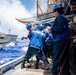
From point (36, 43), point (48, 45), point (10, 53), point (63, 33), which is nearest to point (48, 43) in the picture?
point (48, 45)

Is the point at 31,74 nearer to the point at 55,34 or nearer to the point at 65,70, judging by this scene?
the point at 65,70

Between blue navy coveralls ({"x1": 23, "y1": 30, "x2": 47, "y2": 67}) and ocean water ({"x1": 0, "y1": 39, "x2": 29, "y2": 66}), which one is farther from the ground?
blue navy coveralls ({"x1": 23, "y1": 30, "x2": 47, "y2": 67})

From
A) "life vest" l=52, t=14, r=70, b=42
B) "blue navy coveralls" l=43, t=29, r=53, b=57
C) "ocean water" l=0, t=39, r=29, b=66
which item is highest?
"life vest" l=52, t=14, r=70, b=42

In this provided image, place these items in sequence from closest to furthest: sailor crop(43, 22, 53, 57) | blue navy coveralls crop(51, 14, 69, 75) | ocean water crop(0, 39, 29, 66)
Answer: blue navy coveralls crop(51, 14, 69, 75) < sailor crop(43, 22, 53, 57) < ocean water crop(0, 39, 29, 66)

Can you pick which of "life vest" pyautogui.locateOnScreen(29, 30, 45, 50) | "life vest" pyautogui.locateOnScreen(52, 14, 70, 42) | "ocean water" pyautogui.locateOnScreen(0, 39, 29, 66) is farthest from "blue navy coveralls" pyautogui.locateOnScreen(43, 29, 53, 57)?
"life vest" pyautogui.locateOnScreen(52, 14, 70, 42)

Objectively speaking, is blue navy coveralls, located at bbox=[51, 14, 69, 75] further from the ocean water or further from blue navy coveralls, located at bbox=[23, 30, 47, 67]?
the ocean water

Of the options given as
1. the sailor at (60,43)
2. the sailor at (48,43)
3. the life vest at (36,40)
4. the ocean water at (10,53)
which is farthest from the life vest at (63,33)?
the ocean water at (10,53)

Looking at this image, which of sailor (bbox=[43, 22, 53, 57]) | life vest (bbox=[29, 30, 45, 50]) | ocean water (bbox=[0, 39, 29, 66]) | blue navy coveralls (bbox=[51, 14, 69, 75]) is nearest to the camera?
blue navy coveralls (bbox=[51, 14, 69, 75])

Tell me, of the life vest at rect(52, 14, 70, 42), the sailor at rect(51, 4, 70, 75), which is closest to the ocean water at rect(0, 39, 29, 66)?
the sailor at rect(51, 4, 70, 75)

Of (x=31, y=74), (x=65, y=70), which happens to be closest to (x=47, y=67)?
(x=31, y=74)

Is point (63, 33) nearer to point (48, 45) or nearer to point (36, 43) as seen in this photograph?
point (36, 43)

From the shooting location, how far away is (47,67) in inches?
253

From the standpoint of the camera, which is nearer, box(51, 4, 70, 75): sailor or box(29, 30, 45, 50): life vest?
box(51, 4, 70, 75): sailor

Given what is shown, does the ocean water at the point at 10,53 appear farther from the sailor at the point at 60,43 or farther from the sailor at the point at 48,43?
the sailor at the point at 60,43
